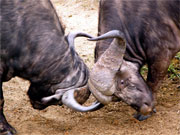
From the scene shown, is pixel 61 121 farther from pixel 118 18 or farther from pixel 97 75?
pixel 118 18

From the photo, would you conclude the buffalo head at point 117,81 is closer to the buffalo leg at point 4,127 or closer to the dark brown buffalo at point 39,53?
the dark brown buffalo at point 39,53

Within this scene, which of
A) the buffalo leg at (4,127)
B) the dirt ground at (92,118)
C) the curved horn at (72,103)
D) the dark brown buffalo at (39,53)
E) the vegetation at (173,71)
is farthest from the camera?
the vegetation at (173,71)

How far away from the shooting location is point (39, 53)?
412 cm

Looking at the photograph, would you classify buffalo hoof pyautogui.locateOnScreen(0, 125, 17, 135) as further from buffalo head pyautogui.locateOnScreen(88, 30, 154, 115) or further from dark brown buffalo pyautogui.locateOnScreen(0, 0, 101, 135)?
buffalo head pyautogui.locateOnScreen(88, 30, 154, 115)

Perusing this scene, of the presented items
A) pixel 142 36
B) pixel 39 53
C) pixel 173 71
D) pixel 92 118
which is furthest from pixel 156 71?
pixel 39 53

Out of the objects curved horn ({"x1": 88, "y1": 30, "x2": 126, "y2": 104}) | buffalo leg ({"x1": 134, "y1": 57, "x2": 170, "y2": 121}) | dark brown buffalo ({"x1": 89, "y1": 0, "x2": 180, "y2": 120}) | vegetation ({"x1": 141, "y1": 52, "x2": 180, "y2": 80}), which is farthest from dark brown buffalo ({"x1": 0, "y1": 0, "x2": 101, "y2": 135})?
vegetation ({"x1": 141, "y1": 52, "x2": 180, "y2": 80})

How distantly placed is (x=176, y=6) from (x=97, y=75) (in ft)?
4.91

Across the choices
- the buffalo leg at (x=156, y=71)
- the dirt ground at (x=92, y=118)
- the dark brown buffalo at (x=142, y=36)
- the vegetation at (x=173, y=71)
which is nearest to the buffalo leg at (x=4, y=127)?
the dirt ground at (x=92, y=118)

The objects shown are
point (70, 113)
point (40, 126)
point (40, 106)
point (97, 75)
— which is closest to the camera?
point (97, 75)

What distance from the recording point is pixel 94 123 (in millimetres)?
4793

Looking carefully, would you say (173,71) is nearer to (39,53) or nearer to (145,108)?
(145,108)

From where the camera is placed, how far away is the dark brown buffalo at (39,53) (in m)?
4.12

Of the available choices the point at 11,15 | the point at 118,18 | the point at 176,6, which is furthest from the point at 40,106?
the point at 176,6

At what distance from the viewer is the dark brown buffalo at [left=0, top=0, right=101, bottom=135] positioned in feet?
13.5
